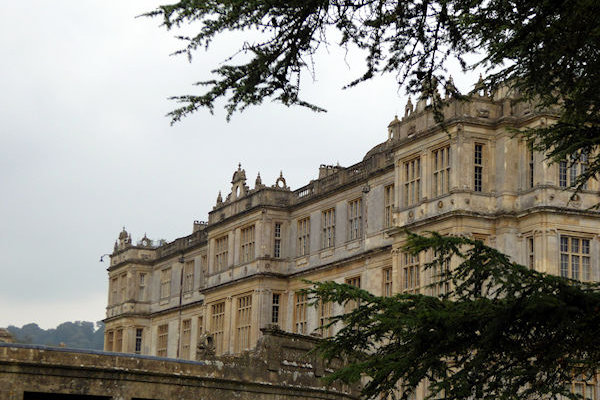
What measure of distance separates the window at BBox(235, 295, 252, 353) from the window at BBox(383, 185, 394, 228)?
796 cm

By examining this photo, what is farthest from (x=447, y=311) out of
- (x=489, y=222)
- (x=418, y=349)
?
(x=489, y=222)

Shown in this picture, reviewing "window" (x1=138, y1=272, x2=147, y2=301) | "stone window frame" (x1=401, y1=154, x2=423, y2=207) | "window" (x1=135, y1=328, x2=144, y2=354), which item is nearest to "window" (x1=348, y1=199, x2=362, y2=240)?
"stone window frame" (x1=401, y1=154, x2=423, y2=207)

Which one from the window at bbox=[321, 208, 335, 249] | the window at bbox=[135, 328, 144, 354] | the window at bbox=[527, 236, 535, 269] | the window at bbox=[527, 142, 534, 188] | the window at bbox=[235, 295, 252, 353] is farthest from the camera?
the window at bbox=[135, 328, 144, 354]

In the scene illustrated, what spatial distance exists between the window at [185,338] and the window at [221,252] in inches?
215

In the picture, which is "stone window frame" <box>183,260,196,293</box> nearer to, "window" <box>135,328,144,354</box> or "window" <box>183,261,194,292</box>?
"window" <box>183,261,194,292</box>

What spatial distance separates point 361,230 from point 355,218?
68 centimetres

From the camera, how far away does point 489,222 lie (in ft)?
92.2

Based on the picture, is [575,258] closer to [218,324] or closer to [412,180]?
[412,180]

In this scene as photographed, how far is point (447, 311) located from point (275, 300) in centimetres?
2932

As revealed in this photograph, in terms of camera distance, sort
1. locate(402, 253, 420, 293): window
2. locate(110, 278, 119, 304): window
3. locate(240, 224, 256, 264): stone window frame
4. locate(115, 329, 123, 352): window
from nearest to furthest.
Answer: locate(402, 253, 420, 293): window → locate(240, 224, 256, 264): stone window frame → locate(115, 329, 123, 352): window → locate(110, 278, 119, 304): window

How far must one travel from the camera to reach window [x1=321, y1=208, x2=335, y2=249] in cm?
3575

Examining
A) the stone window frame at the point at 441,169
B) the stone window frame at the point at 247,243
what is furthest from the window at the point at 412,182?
the stone window frame at the point at 247,243

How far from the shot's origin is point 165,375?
72.6 ft

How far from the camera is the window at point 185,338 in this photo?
150ft
